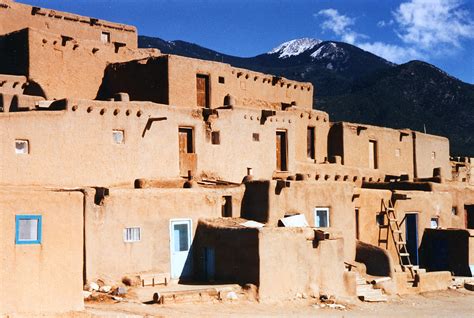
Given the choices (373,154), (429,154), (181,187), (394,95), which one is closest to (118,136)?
(181,187)

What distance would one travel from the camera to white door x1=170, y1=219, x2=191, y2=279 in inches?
790

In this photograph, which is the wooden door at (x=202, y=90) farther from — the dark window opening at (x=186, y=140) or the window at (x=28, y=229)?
the window at (x=28, y=229)

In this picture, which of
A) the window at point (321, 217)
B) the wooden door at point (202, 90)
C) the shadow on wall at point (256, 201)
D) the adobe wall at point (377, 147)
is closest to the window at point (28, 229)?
the shadow on wall at point (256, 201)

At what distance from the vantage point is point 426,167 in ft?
116

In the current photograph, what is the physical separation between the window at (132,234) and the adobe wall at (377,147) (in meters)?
13.7

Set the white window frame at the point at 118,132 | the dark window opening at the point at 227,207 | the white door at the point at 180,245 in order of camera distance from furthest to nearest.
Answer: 1. the white window frame at the point at 118,132
2. the dark window opening at the point at 227,207
3. the white door at the point at 180,245

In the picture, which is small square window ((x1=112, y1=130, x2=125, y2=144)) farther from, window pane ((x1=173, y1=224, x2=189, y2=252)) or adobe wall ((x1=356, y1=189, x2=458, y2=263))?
adobe wall ((x1=356, y1=189, x2=458, y2=263))

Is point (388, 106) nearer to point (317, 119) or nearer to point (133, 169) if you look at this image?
point (317, 119)

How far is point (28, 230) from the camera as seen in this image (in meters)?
14.5

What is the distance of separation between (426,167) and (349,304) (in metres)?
16.9

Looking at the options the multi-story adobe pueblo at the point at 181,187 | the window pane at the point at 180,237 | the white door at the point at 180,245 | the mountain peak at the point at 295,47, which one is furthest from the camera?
the mountain peak at the point at 295,47

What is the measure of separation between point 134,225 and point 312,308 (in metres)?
5.08

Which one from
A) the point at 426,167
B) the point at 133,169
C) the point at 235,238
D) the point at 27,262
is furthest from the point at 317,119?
the point at 27,262

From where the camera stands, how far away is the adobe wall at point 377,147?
31266 mm
